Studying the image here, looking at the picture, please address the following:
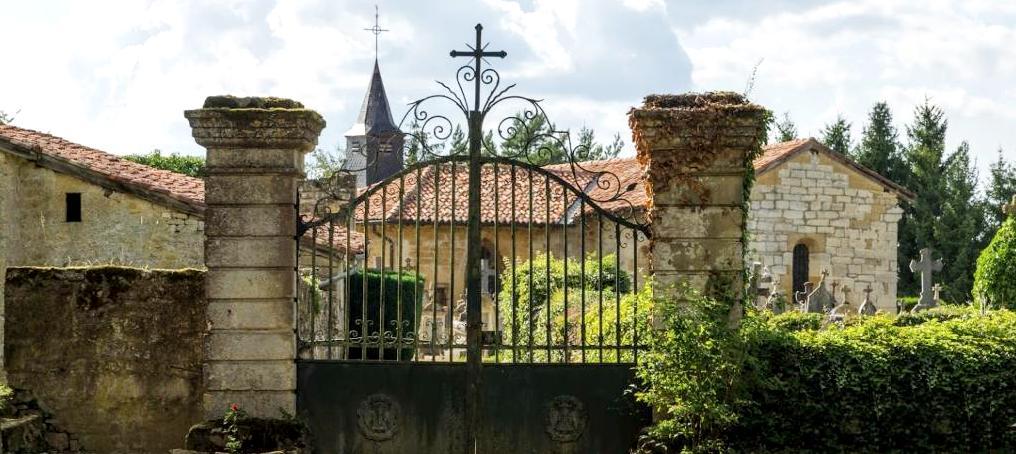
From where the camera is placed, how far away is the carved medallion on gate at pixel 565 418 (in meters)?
10.5

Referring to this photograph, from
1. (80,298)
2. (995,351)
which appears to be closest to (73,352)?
(80,298)

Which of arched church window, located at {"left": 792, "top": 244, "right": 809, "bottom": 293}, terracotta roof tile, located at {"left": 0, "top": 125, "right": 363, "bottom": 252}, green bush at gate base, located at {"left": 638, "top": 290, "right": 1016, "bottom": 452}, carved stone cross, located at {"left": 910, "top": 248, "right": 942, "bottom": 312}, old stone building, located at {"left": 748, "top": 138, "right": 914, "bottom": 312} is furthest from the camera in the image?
arched church window, located at {"left": 792, "top": 244, "right": 809, "bottom": 293}

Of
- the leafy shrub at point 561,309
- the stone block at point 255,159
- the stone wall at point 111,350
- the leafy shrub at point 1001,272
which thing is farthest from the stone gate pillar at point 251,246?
the leafy shrub at point 1001,272

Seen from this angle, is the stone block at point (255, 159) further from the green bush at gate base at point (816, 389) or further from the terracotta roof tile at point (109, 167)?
the terracotta roof tile at point (109, 167)

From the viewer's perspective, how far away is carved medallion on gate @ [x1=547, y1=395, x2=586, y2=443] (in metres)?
10.5

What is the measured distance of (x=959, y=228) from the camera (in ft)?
139

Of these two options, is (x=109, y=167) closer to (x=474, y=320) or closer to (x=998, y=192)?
(x=474, y=320)

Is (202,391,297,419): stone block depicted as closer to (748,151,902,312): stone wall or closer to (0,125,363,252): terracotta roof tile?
(0,125,363,252): terracotta roof tile

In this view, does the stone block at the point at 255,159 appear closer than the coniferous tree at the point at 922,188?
Yes

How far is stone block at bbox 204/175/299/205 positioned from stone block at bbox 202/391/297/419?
1520 millimetres

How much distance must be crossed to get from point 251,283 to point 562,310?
20.3 feet

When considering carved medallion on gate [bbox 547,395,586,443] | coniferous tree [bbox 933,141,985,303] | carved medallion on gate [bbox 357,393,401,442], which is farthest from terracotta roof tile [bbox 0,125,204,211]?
coniferous tree [bbox 933,141,985,303]

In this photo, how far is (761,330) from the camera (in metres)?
10.6

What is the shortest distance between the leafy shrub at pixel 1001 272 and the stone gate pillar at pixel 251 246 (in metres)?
12.8
